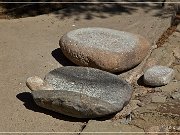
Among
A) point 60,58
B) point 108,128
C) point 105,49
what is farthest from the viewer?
point 60,58

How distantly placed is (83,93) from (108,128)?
0.41 metres

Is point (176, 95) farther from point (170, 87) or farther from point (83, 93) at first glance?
point (83, 93)

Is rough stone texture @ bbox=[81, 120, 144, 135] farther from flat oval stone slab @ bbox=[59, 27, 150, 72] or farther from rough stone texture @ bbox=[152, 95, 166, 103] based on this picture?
flat oval stone slab @ bbox=[59, 27, 150, 72]

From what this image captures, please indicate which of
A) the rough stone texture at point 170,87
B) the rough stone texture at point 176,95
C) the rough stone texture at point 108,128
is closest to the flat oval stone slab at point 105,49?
the rough stone texture at point 170,87

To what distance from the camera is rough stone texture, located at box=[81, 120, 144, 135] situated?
3352mm

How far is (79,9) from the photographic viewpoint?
5523 millimetres

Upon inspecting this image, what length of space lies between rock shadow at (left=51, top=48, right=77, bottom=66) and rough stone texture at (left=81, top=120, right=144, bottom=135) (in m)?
1.07

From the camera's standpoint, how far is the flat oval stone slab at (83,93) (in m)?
3.44

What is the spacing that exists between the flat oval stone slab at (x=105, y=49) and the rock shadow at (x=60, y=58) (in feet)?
0.42

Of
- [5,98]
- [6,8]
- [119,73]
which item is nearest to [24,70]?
[5,98]

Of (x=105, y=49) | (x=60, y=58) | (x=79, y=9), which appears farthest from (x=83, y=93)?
(x=79, y=9)

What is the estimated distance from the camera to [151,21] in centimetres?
507

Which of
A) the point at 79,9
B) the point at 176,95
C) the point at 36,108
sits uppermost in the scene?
the point at 79,9

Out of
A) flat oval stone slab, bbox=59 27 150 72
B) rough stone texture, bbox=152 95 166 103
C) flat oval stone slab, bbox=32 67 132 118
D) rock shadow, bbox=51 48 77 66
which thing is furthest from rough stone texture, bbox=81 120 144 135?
rock shadow, bbox=51 48 77 66
